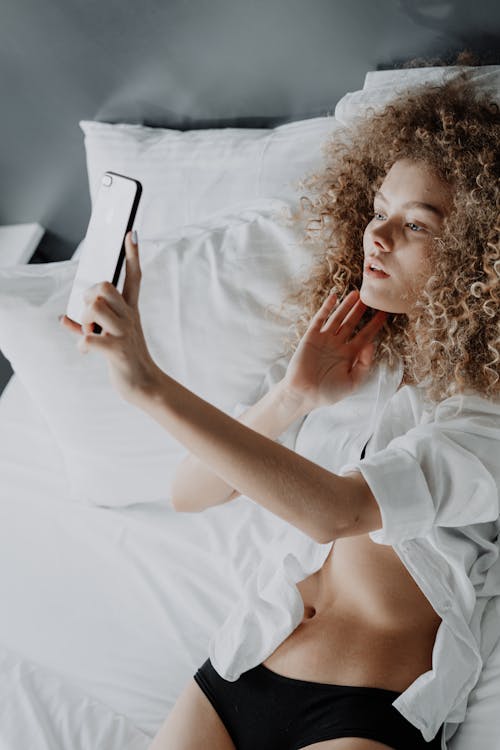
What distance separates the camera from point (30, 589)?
139 cm

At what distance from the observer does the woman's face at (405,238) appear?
3.54ft

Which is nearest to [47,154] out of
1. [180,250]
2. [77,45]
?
[77,45]

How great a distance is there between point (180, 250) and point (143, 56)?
47cm

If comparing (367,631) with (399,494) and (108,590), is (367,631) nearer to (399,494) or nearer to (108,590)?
(399,494)

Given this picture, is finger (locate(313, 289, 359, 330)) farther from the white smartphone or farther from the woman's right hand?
the white smartphone

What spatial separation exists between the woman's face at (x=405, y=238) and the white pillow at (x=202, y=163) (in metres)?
0.29

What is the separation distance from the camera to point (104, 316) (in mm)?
840

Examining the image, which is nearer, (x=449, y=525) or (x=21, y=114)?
(x=449, y=525)

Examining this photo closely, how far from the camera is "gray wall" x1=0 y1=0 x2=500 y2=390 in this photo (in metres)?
1.31

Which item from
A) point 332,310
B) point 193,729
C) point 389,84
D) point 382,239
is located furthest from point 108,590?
point 389,84

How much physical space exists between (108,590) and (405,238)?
29.6 inches

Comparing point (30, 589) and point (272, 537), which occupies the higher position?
point (272, 537)

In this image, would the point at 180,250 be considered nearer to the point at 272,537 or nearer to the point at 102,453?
the point at 102,453

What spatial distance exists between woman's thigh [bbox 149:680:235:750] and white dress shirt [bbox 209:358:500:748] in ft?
0.20
